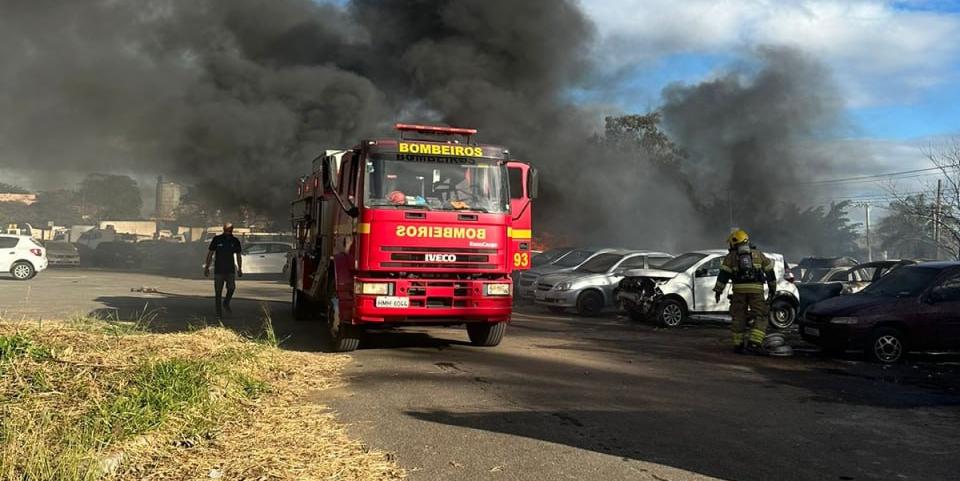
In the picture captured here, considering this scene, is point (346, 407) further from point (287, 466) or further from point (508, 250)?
point (508, 250)

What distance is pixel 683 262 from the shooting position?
1302 centimetres

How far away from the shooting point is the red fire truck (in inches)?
308

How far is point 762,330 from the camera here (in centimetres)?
905

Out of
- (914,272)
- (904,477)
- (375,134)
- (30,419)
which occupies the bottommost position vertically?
(904,477)

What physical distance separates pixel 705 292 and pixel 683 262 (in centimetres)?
75

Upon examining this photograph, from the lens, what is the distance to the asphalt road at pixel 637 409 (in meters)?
4.32

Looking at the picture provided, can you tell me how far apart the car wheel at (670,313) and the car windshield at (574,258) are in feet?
14.4

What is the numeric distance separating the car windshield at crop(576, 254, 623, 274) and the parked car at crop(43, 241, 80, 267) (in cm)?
2403

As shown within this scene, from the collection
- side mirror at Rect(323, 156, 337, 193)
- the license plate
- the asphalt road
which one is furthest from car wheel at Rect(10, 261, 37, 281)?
the license plate

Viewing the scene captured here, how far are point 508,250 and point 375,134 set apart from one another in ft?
56.8

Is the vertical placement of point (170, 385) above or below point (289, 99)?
below

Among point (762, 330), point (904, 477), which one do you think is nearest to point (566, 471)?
point (904, 477)

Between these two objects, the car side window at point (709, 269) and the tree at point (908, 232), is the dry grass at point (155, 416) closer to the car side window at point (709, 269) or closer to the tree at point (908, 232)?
the car side window at point (709, 269)

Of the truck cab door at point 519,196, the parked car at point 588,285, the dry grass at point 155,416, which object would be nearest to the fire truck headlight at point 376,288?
the dry grass at point 155,416
